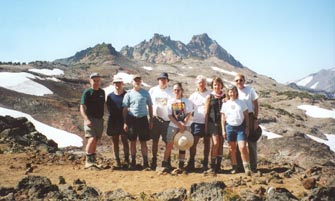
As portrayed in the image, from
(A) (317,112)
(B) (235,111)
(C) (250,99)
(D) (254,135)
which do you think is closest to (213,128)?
(B) (235,111)

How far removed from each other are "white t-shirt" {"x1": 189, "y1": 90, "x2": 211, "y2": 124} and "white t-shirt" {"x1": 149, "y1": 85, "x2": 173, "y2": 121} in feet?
2.46

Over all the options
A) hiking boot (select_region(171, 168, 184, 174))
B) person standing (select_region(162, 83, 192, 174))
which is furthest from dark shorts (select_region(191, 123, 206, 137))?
hiking boot (select_region(171, 168, 184, 174))

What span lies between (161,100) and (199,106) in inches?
45.7

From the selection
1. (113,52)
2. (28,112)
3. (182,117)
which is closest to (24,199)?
(182,117)

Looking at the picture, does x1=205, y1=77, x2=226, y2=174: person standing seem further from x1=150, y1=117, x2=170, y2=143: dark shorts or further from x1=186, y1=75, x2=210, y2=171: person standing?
x1=150, y1=117, x2=170, y2=143: dark shorts

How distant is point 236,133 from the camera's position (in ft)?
35.1

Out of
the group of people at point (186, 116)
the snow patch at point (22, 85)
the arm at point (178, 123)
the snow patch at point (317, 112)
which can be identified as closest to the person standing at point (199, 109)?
the group of people at point (186, 116)

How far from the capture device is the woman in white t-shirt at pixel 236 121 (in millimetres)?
10555

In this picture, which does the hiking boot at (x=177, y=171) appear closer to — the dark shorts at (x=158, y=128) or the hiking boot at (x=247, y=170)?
the dark shorts at (x=158, y=128)

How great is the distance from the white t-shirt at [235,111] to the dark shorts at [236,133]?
0.39 feet

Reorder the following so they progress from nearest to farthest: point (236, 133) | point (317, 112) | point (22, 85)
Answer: point (236, 133)
point (22, 85)
point (317, 112)

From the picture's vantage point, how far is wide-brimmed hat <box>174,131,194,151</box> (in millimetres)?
11008

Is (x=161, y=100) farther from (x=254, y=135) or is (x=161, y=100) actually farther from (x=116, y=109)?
(x=254, y=135)

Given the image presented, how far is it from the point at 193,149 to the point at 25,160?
6319 millimetres
